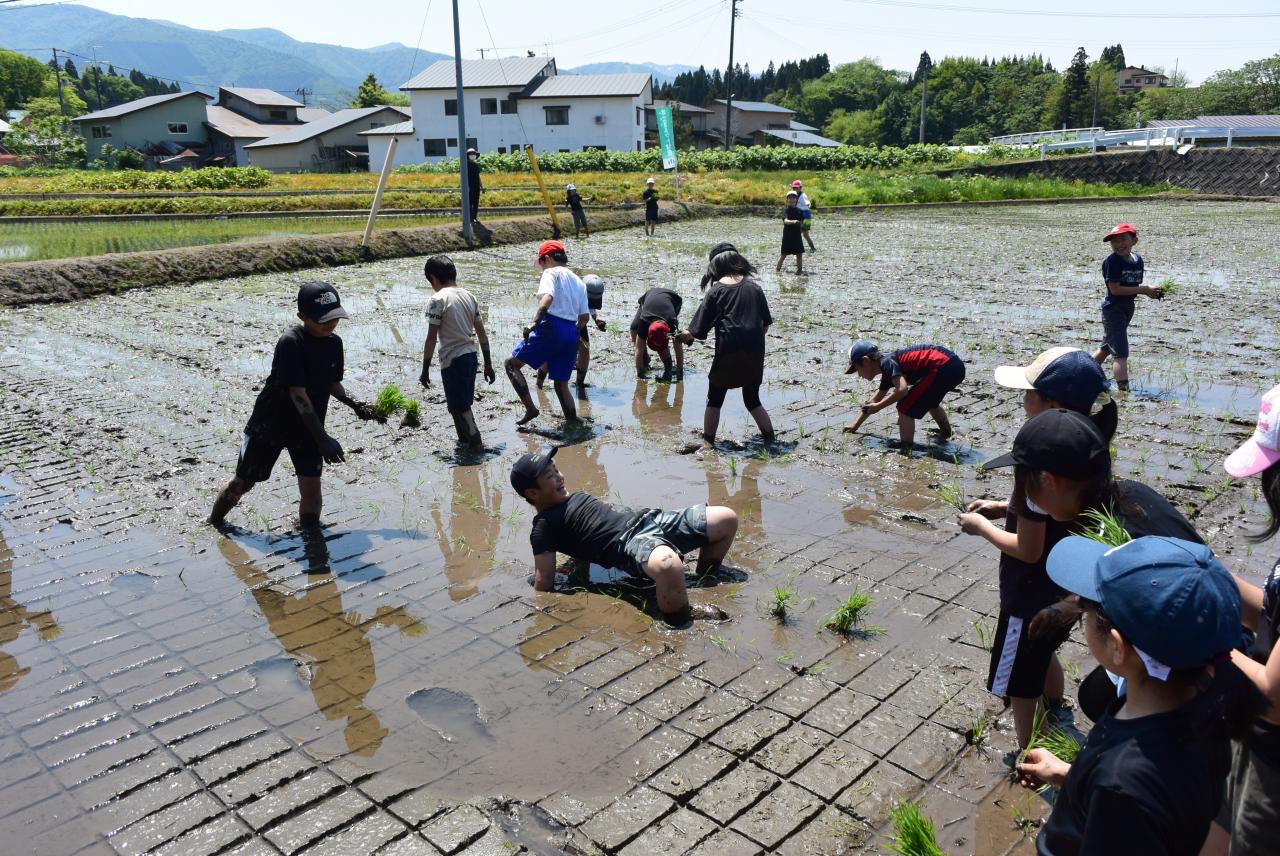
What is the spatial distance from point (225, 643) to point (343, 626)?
58 centimetres

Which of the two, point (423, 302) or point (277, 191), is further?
point (277, 191)

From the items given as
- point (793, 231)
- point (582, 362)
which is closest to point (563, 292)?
point (582, 362)

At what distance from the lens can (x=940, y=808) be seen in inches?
127

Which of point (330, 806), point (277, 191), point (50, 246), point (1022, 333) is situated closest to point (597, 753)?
point (330, 806)

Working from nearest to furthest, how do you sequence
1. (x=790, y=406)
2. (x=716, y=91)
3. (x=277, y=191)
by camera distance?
(x=790, y=406), (x=277, y=191), (x=716, y=91)

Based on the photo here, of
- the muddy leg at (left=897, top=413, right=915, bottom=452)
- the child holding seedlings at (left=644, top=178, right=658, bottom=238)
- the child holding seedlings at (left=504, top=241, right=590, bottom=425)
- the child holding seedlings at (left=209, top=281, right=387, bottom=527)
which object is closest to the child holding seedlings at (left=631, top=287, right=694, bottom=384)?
the child holding seedlings at (left=504, top=241, right=590, bottom=425)

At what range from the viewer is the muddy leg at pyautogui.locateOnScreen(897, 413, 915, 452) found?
7270 mm

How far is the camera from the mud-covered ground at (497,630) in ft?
10.8

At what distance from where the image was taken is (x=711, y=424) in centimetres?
752

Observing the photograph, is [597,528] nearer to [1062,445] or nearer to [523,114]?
[1062,445]

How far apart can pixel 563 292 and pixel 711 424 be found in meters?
1.82

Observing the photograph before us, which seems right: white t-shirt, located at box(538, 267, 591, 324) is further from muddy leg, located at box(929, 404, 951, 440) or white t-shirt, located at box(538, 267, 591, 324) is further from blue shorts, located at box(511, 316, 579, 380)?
muddy leg, located at box(929, 404, 951, 440)

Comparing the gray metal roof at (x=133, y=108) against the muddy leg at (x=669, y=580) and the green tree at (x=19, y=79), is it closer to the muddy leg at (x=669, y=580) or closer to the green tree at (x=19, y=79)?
the green tree at (x=19, y=79)

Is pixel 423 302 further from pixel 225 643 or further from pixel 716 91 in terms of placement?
pixel 716 91
